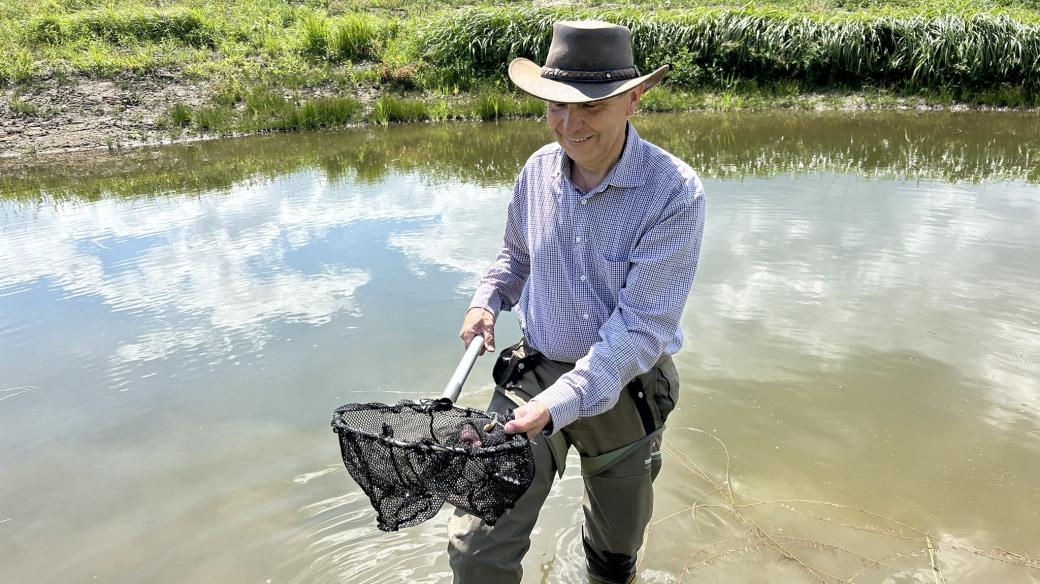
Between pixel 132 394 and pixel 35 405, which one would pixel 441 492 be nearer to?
pixel 132 394

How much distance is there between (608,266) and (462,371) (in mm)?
542

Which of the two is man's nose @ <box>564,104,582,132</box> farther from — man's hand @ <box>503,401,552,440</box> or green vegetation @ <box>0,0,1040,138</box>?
green vegetation @ <box>0,0,1040,138</box>

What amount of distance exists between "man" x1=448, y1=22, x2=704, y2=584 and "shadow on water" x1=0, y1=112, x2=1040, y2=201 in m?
7.31

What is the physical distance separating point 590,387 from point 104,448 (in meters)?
3.31

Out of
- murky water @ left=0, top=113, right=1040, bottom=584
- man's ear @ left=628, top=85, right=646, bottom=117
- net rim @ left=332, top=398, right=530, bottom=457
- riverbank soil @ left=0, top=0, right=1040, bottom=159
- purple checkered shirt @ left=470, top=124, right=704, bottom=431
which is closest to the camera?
net rim @ left=332, top=398, right=530, bottom=457

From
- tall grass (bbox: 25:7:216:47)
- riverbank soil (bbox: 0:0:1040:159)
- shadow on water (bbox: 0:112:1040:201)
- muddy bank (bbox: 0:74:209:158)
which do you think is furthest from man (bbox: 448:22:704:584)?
tall grass (bbox: 25:7:216:47)

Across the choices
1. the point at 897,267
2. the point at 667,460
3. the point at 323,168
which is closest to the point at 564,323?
the point at 667,460

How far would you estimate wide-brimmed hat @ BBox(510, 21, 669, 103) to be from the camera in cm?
218

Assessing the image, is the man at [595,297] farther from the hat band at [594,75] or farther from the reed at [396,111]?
the reed at [396,111]

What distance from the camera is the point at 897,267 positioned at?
20.0 feet

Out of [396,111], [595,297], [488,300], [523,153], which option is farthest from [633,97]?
[396,111]

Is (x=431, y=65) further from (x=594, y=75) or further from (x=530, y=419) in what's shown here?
(x=530, y=419)

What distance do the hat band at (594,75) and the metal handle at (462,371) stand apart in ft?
2.84

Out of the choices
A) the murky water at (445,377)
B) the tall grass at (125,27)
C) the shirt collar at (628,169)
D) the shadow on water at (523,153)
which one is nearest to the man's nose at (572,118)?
the shirt collar at (628,169)
